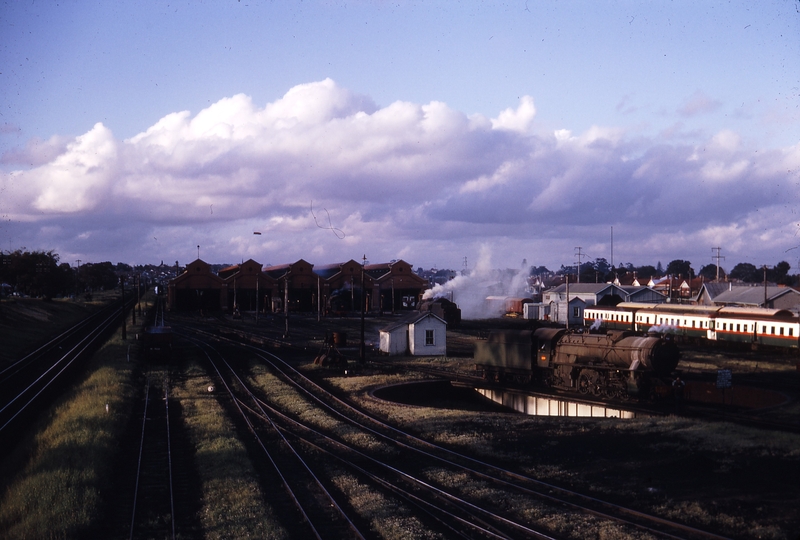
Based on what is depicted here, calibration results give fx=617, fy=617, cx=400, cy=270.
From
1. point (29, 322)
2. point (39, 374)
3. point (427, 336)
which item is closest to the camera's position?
point (39, 374)

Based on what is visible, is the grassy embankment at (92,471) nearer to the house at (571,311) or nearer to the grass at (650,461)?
the grass at (650,461)

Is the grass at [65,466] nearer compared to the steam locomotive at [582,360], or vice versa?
the grass at [65,466]

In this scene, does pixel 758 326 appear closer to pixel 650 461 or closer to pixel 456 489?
pixel 650 461

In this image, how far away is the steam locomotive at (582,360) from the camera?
29.3m

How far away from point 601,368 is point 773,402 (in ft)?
26.5

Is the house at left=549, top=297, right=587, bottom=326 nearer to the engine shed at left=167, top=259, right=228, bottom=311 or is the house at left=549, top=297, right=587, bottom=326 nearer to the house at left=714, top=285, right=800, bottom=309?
the house at left=714, top=285, right=800, bottom=309

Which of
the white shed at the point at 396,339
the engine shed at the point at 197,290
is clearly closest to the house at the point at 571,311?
the white shed at the point at 396,339

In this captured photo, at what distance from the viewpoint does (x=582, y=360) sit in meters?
32.6

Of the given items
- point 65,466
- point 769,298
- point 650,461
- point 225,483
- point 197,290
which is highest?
point 197,290

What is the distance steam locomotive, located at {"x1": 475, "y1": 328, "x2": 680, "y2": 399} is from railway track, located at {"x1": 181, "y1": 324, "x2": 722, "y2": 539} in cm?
1220

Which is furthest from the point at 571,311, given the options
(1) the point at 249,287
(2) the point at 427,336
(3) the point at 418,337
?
(1) the point at 249,287

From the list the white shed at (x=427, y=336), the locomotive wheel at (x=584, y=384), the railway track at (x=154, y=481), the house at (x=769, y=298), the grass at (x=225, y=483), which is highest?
the house at (x=769, y=298)

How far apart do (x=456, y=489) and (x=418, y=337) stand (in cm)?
3492

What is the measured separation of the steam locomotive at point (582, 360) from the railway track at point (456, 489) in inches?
480
